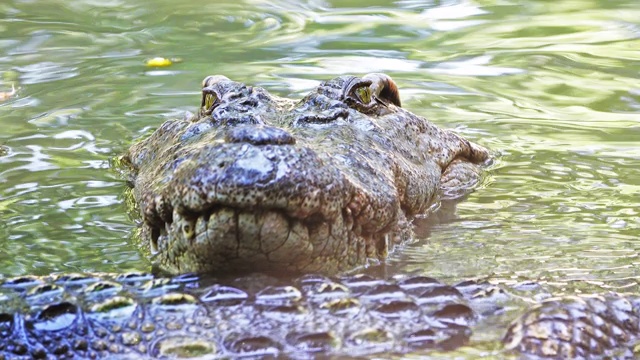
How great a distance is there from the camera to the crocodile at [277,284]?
289 centimetres

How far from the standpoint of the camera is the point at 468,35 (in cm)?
979

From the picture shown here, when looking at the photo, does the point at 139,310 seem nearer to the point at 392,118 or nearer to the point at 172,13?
the point at 392,118

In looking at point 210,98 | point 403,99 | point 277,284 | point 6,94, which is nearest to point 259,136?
point 277,284

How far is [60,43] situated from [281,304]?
290 inches

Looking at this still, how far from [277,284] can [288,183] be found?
35cm

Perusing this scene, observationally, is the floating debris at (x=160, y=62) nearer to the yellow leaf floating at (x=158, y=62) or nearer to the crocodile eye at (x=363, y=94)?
the yellow leaf floating at (x=158, y=62)

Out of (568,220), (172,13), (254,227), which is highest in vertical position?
(172,13)

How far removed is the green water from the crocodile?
16.3 inches

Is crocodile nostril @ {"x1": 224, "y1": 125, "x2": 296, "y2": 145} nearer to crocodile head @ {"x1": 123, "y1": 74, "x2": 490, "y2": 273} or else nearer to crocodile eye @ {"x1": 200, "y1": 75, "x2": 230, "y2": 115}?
crocodile head @ {"x1": 123, "y1": 74, "x2": 490, "y2": 273}

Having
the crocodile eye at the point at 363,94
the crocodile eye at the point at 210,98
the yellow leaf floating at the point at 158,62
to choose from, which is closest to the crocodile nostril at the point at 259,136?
the crocodile eye at the point at 210,98

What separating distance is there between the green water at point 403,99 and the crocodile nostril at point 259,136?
93 centimetres

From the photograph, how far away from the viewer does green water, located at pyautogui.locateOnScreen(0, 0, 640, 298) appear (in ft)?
15.1

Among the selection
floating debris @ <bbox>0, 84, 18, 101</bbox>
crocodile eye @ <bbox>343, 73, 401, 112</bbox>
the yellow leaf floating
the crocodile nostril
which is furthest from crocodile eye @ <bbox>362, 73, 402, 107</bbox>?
the yellow leaf floating

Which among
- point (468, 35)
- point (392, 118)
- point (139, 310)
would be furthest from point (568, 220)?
point (468, 35)
